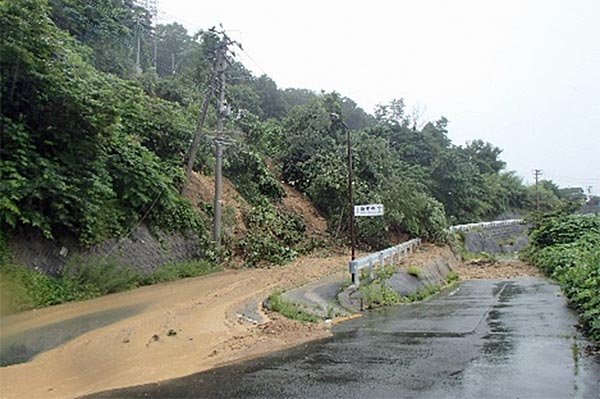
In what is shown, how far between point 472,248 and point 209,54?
27309mm

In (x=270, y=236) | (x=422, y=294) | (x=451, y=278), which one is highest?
(x=270, y=236)

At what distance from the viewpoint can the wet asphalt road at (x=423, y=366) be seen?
7.66 metres

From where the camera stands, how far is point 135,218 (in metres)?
20.5

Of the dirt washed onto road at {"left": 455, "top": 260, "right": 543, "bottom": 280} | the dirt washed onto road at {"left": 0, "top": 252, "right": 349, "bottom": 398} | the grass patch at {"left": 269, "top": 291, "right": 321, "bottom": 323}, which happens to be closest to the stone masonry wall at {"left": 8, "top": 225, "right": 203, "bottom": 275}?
the dirt washed onto road at {"left": 0, "top": 252, "right": 349, "bottom": 398}

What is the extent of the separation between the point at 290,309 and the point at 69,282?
23.0 feet

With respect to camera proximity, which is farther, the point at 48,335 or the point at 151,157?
the point at 151,157

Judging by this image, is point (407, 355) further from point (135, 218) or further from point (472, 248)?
point (472, 248)

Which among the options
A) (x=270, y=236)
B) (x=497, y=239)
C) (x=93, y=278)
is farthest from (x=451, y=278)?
(x=497, y=239)

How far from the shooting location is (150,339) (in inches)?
444

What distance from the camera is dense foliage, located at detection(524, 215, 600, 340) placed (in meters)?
13.2

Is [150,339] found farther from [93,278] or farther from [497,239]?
[497,239]

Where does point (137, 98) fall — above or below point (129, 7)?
below

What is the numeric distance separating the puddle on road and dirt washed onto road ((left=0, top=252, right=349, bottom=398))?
0.25 m

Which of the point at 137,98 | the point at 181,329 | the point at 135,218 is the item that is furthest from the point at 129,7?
the point at 181,329
